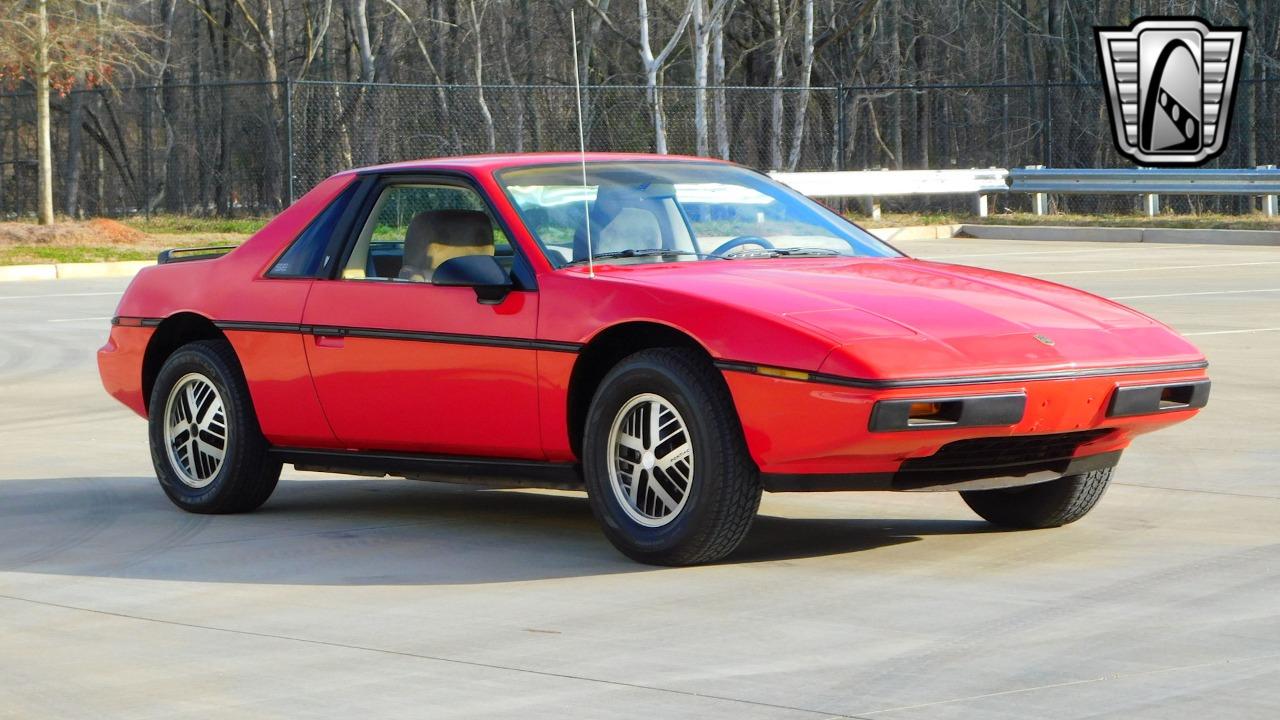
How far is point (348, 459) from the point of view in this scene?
766 cm

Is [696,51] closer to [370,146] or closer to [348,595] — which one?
[370,146]

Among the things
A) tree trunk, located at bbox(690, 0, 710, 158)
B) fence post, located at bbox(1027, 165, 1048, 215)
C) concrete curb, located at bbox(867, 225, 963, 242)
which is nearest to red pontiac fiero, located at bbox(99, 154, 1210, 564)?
concrete curb, located at bbox(867, 225, 963, 242)

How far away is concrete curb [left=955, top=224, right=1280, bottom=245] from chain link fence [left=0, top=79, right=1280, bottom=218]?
11.3 ft

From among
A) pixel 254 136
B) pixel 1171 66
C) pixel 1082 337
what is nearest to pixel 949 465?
pixel 1082 337

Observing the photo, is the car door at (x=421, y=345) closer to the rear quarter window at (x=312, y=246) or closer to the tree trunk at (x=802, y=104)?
the rear quarter window at (x=312, y=246)

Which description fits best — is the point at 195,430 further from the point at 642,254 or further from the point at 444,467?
the point at 642,254

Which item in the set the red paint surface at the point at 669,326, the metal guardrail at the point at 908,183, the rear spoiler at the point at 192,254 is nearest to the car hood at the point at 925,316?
the red paint surface at the point at 669,326

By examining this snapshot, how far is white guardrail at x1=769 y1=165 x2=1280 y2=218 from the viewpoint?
2941 cm

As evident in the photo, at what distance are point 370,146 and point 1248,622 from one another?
31200 mm

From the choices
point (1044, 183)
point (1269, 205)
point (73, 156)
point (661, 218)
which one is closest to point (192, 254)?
point (661, 218)

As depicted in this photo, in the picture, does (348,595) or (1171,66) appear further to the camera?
(1171,66)

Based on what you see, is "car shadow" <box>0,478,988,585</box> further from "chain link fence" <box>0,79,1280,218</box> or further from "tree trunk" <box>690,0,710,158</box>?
"tree trunk" <box>690,0,710,158</box>

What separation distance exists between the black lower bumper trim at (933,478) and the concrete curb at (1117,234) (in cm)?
2209

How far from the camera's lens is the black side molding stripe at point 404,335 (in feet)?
22.4
